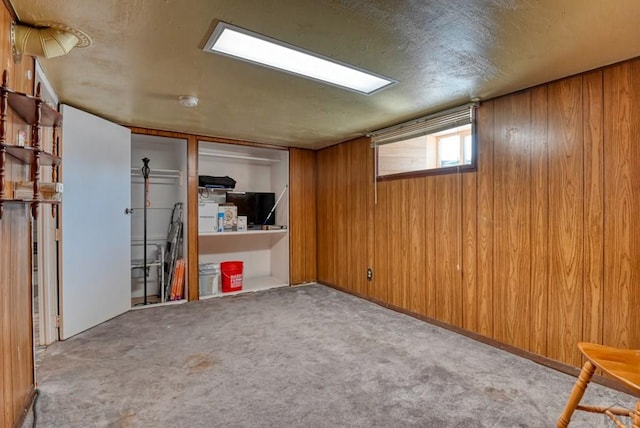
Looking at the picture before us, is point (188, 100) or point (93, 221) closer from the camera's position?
point (188, 100)

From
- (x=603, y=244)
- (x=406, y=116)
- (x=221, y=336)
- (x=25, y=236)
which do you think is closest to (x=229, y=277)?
(x=221, y=336)

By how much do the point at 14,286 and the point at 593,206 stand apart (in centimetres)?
348

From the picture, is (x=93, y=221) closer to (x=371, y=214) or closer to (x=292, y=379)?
(x=292, y=379)

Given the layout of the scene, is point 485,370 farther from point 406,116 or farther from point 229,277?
point 229,277

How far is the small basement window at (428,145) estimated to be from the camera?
9.74ft

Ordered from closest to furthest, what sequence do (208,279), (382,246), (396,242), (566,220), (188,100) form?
(566,220), (188,100), (396,242), (382,246), (208,279)

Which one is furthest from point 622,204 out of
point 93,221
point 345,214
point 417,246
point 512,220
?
point 93,221

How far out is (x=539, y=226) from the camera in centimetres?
245

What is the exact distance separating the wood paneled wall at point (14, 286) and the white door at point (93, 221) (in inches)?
42.0

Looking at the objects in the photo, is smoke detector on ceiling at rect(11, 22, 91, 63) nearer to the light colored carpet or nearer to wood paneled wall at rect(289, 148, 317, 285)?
the light colored carpet

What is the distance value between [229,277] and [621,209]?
4.15 meters

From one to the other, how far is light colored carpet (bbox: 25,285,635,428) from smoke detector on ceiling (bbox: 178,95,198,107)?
6.85 ft

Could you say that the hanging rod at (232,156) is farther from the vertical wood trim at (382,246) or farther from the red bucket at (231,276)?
the vertical wood trim at (382,246)

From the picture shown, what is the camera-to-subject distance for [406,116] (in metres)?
3.29
